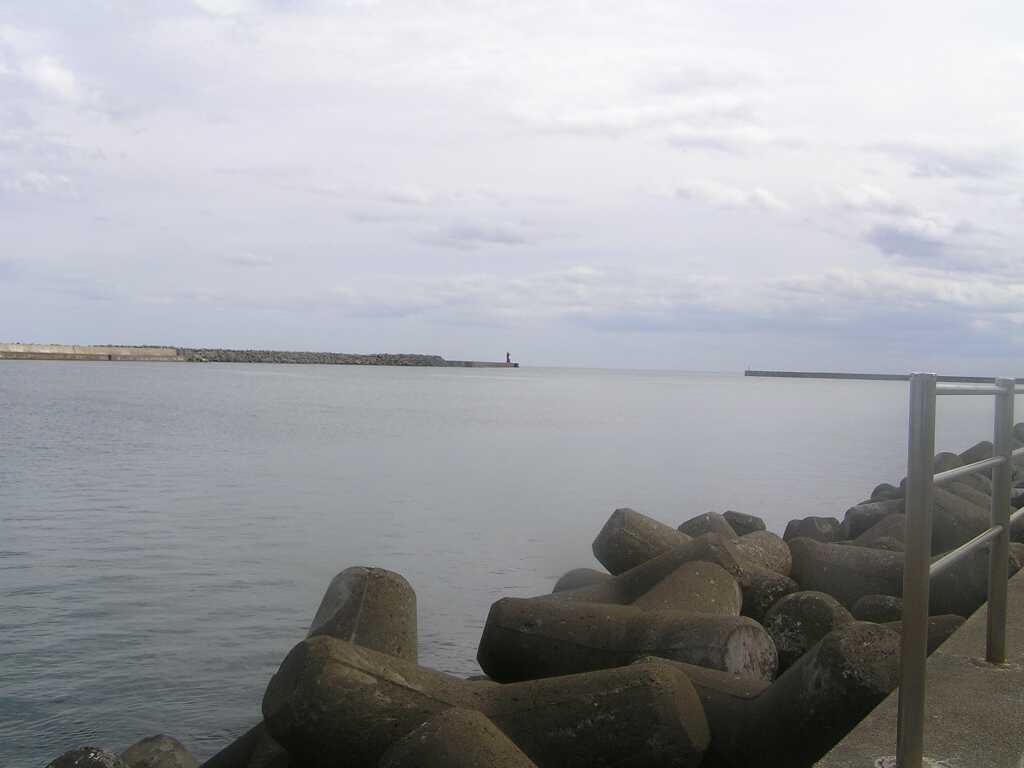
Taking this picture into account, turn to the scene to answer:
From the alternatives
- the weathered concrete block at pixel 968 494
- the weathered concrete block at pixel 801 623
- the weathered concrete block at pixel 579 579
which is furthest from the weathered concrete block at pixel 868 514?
the weathered concrete block at pixel 801 623

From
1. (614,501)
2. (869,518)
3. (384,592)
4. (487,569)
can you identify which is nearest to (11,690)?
(384,592)

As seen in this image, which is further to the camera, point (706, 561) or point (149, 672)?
point (149, 672)

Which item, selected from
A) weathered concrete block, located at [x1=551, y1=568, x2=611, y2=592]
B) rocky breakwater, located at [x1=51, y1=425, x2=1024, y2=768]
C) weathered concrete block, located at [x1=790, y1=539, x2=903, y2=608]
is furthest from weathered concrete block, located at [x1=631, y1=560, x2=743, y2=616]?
weathered concrete block, located at [x1=551, y1=568, x2=611, y2=592]

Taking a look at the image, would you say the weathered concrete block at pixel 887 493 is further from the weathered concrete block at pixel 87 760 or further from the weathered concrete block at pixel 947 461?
the weathered concrete block at pixel 87 760

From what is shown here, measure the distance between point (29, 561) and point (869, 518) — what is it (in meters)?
9.01

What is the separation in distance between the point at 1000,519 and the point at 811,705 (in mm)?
1009

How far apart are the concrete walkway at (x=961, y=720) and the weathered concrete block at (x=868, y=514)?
6.15 meters

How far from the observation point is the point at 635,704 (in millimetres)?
3947

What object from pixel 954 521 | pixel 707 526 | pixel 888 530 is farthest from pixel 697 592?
pixel 888 530

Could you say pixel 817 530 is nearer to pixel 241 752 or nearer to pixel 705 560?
pixel 705 560

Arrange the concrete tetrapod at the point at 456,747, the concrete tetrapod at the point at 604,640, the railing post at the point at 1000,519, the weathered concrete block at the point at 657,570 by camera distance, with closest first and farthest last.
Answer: the concrete tetrapod at the point at 456,747
the railing post at the point at 1000,519
the concrete tetrapod at the point at 604,640
the weathered concrete block at the point at 657,570

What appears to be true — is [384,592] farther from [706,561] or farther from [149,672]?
[149,672]

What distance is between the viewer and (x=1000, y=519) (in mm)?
3936

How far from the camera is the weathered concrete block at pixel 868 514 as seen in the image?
10469 mm
